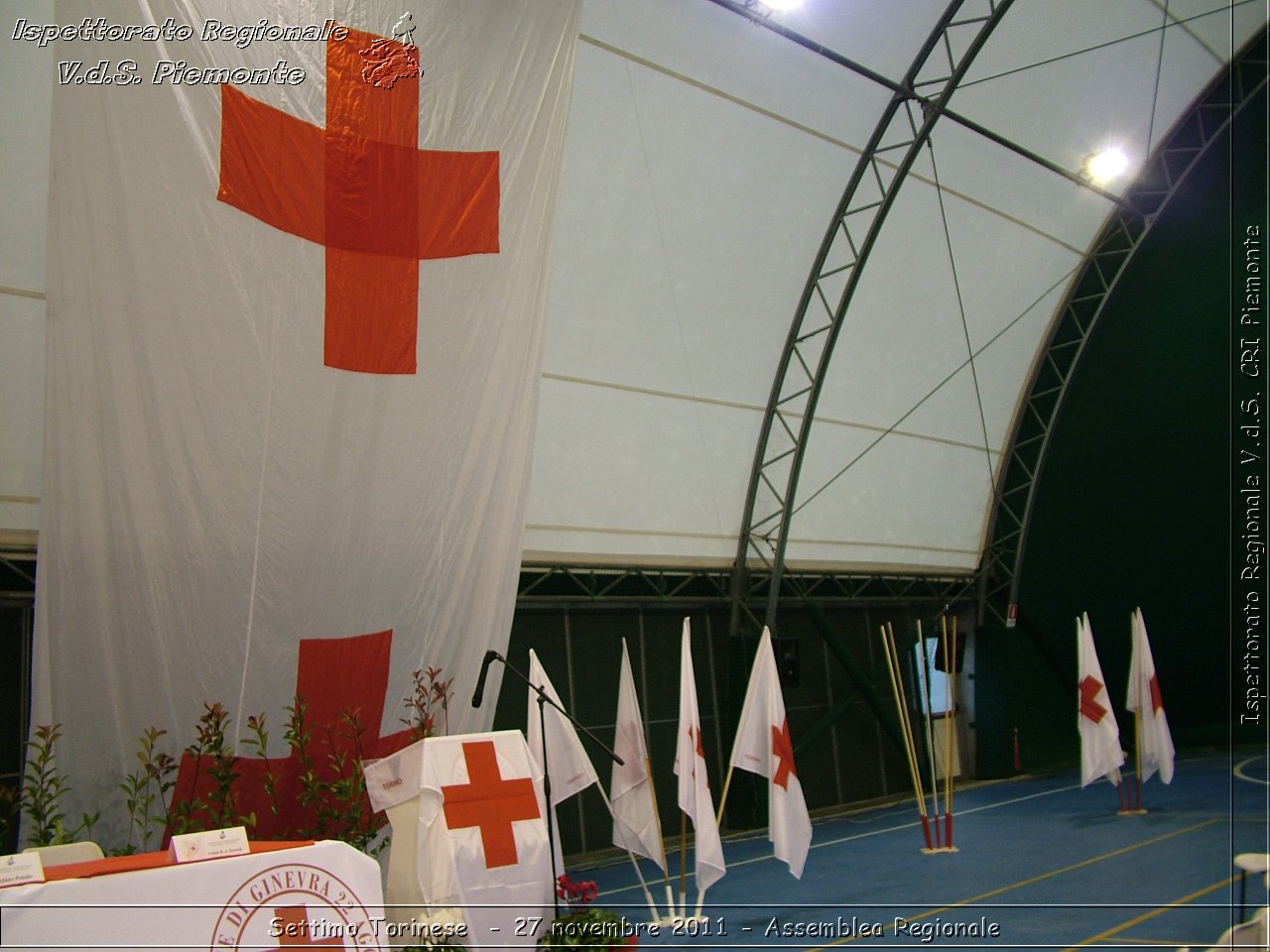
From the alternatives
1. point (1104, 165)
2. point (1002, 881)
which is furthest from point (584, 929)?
point (1104, 165)

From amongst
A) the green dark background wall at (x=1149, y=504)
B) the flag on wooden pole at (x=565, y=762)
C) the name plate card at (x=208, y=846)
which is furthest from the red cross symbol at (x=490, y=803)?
the green dark background wall at (x=1149, y=504)

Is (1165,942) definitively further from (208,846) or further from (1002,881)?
(208,846)

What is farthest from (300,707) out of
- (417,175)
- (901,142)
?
(901,142)

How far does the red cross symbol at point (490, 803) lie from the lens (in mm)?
3459

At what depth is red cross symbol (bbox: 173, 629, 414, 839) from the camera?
4.00 metres

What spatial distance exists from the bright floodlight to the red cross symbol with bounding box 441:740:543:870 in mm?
8767

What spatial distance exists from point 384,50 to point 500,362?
4.70 feet

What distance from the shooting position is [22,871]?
8.02ft

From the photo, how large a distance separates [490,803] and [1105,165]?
29.9 feet

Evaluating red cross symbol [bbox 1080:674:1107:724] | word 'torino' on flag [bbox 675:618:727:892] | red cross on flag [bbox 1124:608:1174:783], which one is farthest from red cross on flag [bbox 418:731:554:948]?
red cross on flag [bbox 1124:608:1174:783]

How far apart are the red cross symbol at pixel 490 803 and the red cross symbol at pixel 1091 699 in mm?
6711

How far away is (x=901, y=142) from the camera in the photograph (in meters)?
8.41

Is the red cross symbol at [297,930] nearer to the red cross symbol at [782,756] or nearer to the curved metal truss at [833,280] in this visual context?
the red cross symbol at [782,756]

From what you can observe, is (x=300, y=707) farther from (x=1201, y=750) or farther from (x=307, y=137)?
(x=1201, y=750)
